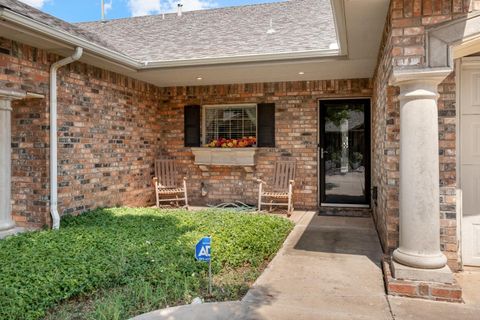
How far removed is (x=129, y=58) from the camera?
606cm

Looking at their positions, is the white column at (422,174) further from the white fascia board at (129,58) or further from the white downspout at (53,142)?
the white downspout at (53,142)

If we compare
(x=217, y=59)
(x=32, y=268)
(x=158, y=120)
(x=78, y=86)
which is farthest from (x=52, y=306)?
(x=158, y=120)

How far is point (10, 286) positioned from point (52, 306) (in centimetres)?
37

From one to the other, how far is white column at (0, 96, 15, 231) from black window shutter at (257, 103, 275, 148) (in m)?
4.40

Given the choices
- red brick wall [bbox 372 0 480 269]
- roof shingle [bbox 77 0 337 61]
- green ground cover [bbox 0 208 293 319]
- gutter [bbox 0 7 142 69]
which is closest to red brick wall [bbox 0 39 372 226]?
gutter [bbox 0 7 142 69]

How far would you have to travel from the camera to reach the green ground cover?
9.38 ft

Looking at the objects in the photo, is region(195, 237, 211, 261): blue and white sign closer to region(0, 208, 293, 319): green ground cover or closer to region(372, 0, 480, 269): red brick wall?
region(0, 208, 293, 319): green ground cover

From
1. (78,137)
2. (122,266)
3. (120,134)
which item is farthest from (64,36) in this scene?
(122,266)

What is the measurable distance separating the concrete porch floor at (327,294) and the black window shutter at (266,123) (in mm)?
3331

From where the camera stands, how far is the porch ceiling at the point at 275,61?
404 cm

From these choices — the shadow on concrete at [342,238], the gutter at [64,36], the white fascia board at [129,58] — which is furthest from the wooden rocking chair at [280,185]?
the gutter at [64,36]

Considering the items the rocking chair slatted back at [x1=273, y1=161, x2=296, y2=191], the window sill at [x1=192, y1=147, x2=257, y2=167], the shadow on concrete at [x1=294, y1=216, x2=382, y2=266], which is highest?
the window sill at [x1=192, y1=147, x2=257, y2=167]

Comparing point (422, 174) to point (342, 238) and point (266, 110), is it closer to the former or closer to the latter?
point (342, 238)

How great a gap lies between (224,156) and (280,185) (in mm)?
1286
